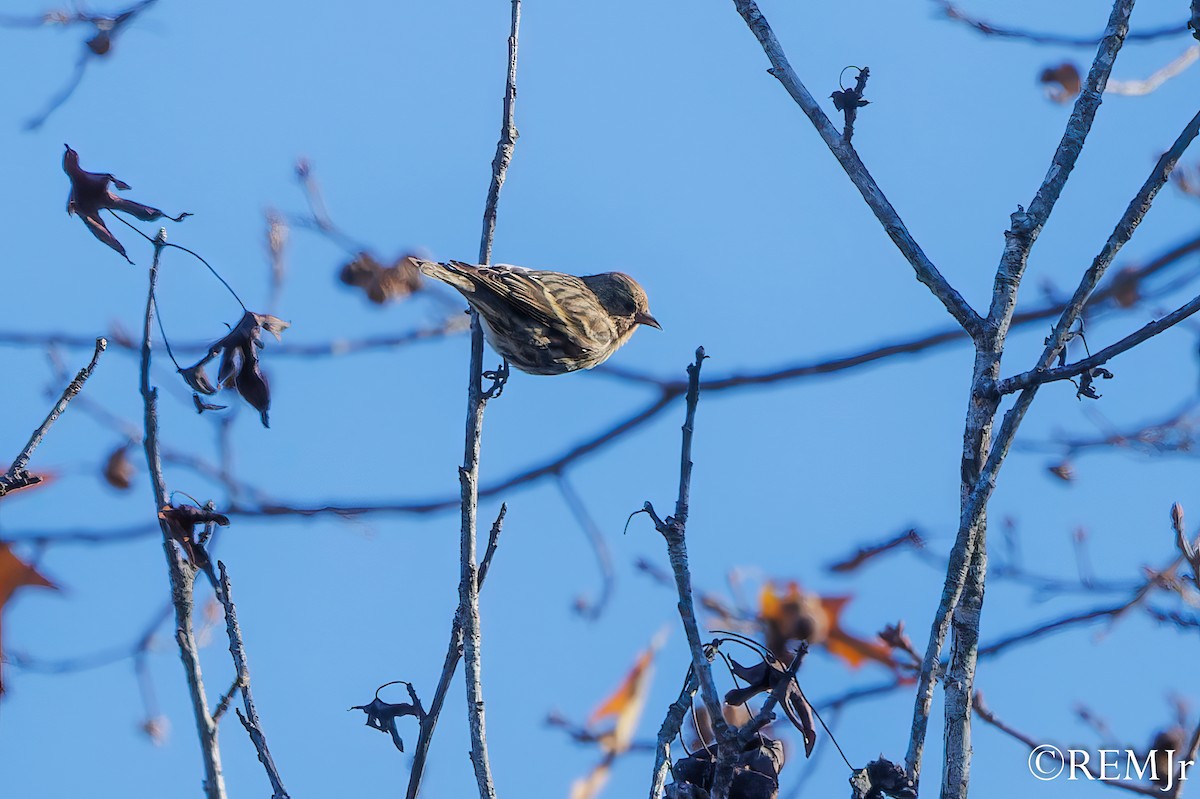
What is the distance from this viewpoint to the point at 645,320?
8391 mm

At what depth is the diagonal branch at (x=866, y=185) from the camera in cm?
345

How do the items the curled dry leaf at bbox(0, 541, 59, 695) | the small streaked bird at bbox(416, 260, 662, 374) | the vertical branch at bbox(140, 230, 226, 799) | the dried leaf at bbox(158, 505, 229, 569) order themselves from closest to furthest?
the vertical branch at bbox(140, 230, 226, 799) < the dried leaf at bbox(158, 505, 229, 569) < the curled dry leaf at bbox(0, 541, 59, 695) < the small streaked bird at bbox(416, 260, 662, 374)

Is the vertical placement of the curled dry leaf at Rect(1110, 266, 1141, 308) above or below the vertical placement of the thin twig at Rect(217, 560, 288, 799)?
above

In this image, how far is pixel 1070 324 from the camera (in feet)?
10.6

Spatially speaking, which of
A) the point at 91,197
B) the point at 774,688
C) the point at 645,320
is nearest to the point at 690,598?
the point at 774,688

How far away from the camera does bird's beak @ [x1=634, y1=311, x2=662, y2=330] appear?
837 centimetres

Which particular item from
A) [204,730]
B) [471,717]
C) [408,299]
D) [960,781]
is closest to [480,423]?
[471,717]

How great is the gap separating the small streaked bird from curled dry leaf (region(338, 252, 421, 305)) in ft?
1.75

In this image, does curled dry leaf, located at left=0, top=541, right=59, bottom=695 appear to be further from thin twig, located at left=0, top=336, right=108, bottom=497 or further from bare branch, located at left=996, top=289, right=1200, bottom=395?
bare branch, located at left=996, top=289, right=1200, bottom=395

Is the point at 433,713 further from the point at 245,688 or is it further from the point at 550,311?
the point at 550,311

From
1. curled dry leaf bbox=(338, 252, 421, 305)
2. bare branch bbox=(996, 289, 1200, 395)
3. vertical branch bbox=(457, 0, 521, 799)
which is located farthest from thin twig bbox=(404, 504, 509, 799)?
curled dry leaf bbox=(338, 252, 421, 305)

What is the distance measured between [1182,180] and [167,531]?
5.66 meters

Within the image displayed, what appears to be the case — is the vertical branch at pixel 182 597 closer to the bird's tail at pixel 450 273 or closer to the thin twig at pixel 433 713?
the thin twig at pixel 433 713

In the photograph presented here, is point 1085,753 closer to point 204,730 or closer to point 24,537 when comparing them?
point 204,730
